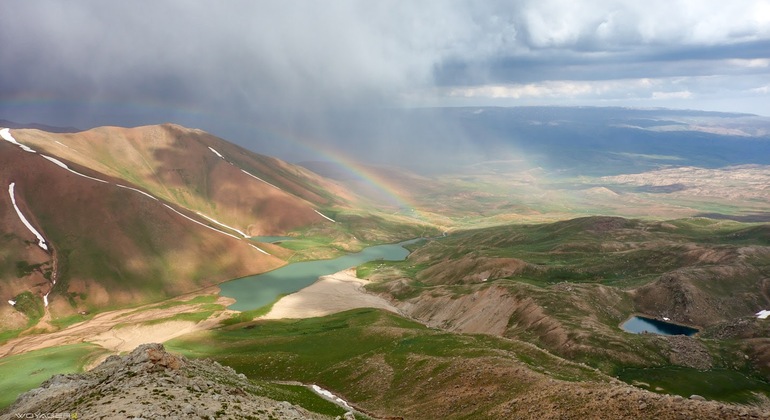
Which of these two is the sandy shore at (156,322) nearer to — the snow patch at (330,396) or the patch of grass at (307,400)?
the snow patch at (330,396)

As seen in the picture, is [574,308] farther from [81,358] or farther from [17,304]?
[17,304]

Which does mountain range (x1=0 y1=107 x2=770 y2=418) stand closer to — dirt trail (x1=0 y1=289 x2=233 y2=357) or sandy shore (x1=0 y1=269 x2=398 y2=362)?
dirt trail (x1=0 y1=289 x2=233 y2=357)

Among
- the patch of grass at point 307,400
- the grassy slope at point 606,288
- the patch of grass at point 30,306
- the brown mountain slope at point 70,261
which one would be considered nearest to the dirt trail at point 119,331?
the patch of grass at point 30,306

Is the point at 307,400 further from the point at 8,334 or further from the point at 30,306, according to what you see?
the point at 30,306

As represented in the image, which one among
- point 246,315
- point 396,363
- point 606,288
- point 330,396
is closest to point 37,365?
point 246,315

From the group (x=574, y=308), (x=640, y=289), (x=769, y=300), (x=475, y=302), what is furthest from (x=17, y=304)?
(x=769, y=300)
